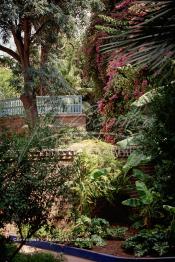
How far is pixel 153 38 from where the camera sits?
8.52 ft

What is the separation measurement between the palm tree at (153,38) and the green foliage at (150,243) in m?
5.87

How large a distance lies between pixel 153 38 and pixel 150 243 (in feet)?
20.6

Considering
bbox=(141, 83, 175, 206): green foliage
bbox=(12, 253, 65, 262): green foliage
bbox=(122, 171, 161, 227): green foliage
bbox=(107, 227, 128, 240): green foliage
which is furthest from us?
bbox=(107, 227, 128, 240): green foliage

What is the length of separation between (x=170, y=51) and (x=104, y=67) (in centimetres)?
1120

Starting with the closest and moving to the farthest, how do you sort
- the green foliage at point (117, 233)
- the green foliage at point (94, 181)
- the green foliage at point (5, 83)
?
1. the green foliage at point (117, 233)
2. the green foliage at point (94, 181)
3. the green foliage at point (5, 83)

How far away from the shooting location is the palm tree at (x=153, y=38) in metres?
2.51

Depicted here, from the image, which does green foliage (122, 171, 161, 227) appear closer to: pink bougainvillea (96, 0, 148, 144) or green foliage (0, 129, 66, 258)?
pink bougainvillea (96, 0, 148, 144)

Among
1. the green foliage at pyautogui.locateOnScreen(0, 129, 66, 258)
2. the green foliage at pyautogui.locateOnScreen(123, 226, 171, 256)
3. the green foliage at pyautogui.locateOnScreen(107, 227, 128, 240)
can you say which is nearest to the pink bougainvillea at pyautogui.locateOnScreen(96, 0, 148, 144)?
the green foliage at pyautogui.locateOnScreen(107, 227, 128, 240)

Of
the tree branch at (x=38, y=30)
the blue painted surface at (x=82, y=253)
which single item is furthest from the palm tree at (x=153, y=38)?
the tree branch at (x=38, y=30)

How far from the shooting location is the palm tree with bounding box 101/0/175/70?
251cm

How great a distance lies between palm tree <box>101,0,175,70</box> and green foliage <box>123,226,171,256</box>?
19.3ft

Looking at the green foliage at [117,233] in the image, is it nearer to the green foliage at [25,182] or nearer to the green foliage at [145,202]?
the green foliage at [145,202]

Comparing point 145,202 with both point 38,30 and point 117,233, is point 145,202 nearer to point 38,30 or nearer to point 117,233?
point 117,233

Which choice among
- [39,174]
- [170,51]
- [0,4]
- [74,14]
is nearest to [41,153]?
[39,174]
